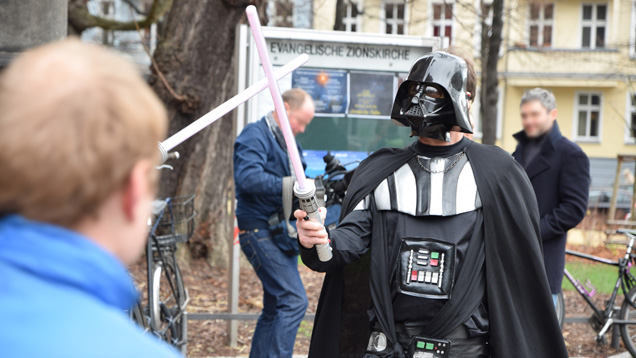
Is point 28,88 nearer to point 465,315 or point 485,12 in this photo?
point 465,315

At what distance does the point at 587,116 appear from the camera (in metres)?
37.0

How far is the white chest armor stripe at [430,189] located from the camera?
2967mm

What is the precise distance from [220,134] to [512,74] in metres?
29.0

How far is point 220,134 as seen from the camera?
8.93 m

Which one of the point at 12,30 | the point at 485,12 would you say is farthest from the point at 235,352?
the point at 485,12

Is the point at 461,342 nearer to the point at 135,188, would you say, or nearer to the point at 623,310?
the point at 135,188

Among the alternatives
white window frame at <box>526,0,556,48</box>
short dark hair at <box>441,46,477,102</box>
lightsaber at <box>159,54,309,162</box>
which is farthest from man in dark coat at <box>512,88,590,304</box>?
white window frame at <box>526,0,556,48</box>

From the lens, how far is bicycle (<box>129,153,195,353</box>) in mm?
5598

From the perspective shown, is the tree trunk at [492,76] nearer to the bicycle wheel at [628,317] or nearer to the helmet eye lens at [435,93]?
the bicycle wheel at [628,317]

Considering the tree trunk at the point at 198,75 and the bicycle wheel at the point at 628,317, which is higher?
the tree trunk at the point at 198,75

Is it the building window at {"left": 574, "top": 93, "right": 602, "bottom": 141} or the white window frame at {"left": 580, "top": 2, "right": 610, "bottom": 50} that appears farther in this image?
the building window at {"left": 574, "top": 93, "right": 602, "bottom": 141}

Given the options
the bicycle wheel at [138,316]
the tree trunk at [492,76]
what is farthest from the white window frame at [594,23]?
the bicycle wheel at [138,316]

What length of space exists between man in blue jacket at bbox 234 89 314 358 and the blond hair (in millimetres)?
4118

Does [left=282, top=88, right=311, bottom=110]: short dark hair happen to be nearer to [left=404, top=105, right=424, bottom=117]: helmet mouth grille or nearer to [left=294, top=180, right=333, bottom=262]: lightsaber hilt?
[left=404, top=105, right=424, bottom=117]: helmet mouth grille
